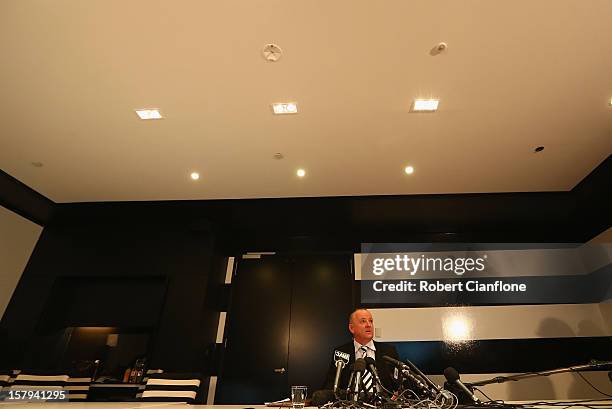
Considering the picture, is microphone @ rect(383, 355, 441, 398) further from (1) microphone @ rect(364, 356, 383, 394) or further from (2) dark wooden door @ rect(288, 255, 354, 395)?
(2) dark wooden door @ rect(288, 255, 354, 395)

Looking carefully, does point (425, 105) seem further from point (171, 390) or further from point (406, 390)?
point (171, 390)

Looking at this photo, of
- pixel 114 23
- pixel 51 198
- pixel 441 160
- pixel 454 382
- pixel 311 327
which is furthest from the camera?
pixel 51 198

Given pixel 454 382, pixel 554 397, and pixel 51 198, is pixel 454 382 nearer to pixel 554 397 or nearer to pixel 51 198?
pixel 554 397

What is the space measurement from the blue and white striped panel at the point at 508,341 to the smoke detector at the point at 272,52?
3.04m

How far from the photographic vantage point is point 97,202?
4.43 meters

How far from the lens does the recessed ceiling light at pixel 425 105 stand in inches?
108

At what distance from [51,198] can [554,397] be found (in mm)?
6413

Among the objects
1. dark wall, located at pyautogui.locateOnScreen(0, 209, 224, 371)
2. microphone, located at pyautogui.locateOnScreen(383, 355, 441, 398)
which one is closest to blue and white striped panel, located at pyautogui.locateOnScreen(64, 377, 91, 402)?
dark wall, located at pyautogui.locateOnScreen(0, 209, 224, 371)

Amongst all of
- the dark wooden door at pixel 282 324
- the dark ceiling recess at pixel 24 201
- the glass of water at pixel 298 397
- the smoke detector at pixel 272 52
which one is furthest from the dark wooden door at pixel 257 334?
the smoke detector at pixel 272 52

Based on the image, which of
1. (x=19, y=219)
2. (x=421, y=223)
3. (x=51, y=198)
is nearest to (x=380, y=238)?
(x=421, y=223)

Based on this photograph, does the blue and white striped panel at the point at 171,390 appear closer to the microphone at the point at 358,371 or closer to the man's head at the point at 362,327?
the man's head at the point at 362,327

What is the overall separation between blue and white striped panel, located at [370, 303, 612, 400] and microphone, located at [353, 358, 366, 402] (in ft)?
8.19

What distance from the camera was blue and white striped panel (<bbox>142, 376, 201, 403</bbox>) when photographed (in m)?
2.75

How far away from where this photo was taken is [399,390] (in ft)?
5.06
